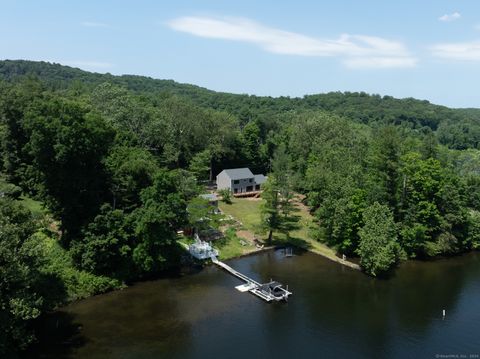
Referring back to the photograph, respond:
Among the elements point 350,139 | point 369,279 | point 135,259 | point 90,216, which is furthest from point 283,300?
point 350,139

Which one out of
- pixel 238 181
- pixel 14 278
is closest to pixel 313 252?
pixel 238 181

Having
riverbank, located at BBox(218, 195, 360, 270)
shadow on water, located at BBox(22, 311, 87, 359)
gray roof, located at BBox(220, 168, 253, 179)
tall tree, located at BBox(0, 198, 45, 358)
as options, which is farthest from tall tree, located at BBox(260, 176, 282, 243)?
tall tree, located at BBox(0, 198, 45, 358)

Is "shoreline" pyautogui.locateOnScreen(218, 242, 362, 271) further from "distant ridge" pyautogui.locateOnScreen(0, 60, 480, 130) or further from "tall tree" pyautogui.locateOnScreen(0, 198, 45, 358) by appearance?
"distant ridge" pyautogui.locateOnScreen(0, 60, 480, 130)

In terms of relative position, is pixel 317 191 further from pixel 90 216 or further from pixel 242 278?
pixel 90 216

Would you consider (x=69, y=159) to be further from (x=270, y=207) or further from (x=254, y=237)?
(x=254, y=237)

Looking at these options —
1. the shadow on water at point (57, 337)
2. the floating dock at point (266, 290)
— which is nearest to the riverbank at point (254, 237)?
the floating dock at point (266, 290)
